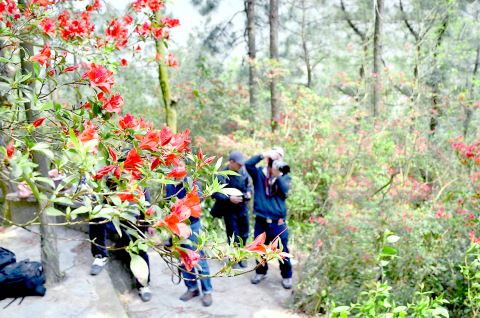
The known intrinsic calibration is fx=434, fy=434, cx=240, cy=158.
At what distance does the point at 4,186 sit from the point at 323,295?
5.04 metres

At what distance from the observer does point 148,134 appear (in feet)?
5.35

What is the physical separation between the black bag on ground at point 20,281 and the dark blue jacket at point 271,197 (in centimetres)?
225

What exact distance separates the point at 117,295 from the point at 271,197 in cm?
186

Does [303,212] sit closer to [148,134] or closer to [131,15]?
[131,15]

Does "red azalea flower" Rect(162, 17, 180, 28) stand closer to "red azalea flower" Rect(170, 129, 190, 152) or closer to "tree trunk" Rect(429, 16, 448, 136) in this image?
"red azalea flower" Rect(170, 129, 190, 152)

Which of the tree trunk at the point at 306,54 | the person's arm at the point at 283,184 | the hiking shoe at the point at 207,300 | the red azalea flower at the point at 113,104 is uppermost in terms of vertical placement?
the tree trunk at the point at 306,54

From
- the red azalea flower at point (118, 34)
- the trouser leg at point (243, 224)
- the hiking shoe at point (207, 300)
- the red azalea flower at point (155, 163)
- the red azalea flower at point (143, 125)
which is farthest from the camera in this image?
the trouser leg at point (243, 224)

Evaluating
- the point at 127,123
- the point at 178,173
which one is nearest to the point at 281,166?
the point at 127,123

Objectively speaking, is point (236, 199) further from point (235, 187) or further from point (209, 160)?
point (209, 160)

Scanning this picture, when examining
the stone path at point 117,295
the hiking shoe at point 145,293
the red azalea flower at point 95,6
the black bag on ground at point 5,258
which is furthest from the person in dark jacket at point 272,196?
the black bag on ground at point 5,258

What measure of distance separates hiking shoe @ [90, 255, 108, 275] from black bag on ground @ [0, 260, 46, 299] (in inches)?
22.0

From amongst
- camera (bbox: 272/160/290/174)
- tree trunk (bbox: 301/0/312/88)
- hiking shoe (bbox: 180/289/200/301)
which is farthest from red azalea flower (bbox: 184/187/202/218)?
tree trunk (bbox: 301/0/312/88)

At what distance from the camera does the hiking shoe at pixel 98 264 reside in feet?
14.2

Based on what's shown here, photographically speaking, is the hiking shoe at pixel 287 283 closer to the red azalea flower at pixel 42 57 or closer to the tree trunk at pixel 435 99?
the red azalea flower at pixel 42 57
